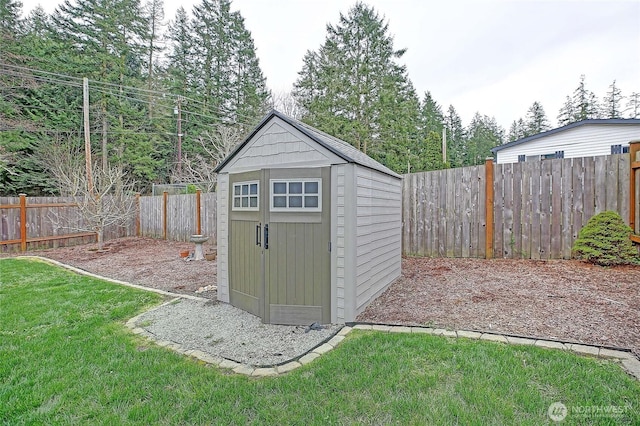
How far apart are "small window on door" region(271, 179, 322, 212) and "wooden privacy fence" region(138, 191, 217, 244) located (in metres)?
5.90

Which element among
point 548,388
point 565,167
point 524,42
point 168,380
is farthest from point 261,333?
point 524,42

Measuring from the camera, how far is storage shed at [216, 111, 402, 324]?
3.35 m

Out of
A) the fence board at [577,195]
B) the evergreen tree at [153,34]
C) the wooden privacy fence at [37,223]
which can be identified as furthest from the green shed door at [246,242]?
the evergreen tree at [153,34]

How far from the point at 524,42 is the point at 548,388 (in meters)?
8.42

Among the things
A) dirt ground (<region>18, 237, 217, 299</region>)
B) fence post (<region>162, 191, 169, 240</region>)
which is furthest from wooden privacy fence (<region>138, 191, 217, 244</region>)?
dirt ground (<region>18, 237, 217, 299</region>)

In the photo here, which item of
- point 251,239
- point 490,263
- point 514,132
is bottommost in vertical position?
point 490,263

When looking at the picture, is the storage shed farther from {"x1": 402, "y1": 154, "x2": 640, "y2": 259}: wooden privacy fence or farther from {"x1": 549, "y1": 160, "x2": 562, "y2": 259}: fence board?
{"x1": 549, "y1": 160, "x2": 562, "y2": 259}: fence board

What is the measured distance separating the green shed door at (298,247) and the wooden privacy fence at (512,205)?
139 inches

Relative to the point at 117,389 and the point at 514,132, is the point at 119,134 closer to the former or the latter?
the point at 117,389

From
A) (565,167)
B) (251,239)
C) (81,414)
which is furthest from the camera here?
(565,167)

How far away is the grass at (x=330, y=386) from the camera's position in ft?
6.05

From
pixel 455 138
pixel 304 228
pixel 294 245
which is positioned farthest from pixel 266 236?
pixel 455 138

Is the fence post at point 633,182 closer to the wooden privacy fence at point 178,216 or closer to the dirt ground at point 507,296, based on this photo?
the dirt ground at point 507,296

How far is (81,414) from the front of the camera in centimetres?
194
